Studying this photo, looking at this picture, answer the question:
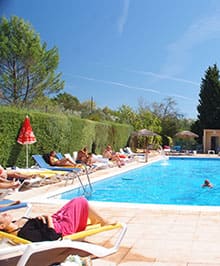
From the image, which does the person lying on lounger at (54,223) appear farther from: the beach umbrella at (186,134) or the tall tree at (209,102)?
the tall tree at (209,102)

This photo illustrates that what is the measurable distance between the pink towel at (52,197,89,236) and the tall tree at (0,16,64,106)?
24622 millimetres

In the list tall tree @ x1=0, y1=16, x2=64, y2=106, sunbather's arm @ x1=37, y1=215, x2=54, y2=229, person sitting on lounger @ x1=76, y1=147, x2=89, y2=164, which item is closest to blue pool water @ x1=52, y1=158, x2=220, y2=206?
person sitting on lounger @ x1=76, y1=147, x2=89, y2=164

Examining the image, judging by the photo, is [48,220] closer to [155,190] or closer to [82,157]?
[155,190]

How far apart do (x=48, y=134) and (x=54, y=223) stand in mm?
11491

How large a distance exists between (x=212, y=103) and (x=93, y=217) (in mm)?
36710

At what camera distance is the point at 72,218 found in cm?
421

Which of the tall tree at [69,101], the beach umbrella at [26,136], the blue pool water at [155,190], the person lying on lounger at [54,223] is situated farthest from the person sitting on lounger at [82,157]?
the tall tree at [69,101]

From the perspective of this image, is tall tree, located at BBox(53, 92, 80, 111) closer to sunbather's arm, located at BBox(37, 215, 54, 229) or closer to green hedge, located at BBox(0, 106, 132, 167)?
green hedge, located at BBox(0, 106, 132, 167)

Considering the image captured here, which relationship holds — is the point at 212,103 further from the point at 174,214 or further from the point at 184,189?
the point at 174,214

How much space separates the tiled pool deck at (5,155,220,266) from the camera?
412 centimetres

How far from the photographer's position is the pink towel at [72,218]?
4.07 metres

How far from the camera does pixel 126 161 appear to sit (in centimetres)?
1997

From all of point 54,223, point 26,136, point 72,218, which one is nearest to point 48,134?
point 26,136

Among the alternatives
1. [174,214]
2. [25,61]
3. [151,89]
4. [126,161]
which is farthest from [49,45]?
[174,214]
